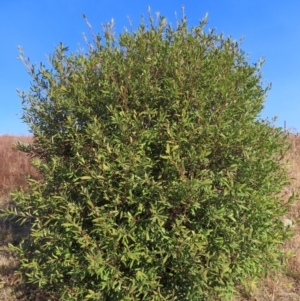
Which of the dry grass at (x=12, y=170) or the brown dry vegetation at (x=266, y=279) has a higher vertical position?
the dry grass at (x=12, y=170)

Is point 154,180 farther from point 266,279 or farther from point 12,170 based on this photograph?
point 12,170

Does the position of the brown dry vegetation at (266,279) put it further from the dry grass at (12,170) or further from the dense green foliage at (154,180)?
the dry grass at (12,170)

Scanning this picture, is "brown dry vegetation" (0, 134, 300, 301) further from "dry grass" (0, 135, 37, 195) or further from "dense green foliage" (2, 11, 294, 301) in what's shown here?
"dry grass" (0, 135, 37, 195)

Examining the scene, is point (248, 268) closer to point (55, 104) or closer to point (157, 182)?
point (157, 182)

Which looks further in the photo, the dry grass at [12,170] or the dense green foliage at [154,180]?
the dry grass at [12,170]

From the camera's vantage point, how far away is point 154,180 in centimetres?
362

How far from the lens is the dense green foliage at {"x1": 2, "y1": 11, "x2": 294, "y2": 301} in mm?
3488

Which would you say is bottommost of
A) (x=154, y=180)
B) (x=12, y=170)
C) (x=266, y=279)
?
(x=266, y=279)

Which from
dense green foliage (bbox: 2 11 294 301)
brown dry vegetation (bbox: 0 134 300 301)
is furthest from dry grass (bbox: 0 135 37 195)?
dense green foliage (bbox: 2 11 294 301)

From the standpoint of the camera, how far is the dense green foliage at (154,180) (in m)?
3.49

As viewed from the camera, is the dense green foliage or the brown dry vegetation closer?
the dense green foliage

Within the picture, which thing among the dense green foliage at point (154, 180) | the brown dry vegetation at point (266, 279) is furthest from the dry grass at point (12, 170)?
the dense green foliage at point (154, 180)

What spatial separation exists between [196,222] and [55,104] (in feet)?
6.75

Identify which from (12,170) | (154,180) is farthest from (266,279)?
(12,170)
